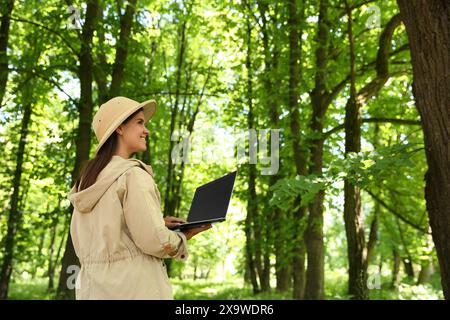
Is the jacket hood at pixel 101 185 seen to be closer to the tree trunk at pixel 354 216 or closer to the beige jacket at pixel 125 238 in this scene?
the beige jacket at pixel 125 238

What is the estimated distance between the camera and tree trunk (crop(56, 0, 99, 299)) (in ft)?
32.8

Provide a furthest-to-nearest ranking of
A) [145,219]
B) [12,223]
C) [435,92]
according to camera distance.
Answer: [12,223]
[435,92]
[145,219]

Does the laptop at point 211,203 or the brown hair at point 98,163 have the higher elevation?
the brown hair at point 98,163

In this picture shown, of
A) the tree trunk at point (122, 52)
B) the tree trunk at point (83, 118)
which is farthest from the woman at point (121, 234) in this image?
the tree trunk at point (122, 52)

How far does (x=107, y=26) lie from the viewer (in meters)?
10.3

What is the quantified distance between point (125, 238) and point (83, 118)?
848 centimetres

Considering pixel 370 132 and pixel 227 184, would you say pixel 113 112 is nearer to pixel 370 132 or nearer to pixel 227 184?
pixel 227 184

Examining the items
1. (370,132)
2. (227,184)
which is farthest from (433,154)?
(370,132)

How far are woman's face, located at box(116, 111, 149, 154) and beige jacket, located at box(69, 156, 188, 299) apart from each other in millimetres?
196

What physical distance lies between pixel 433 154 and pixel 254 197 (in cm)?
1217

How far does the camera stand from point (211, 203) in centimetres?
287

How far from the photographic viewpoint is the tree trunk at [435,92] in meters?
4.46

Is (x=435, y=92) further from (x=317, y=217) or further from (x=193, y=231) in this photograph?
(x=317, y=217)

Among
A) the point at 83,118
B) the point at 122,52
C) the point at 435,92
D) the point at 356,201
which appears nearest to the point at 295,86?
the point at 356,201
